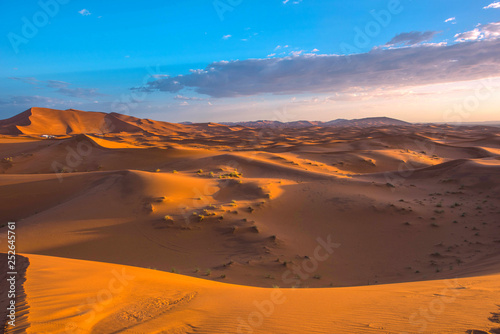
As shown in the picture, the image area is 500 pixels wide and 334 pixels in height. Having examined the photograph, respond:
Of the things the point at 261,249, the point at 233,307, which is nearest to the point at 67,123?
the point at 261,249

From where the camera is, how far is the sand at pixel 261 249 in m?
4.33

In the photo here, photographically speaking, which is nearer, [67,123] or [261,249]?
[261,249]

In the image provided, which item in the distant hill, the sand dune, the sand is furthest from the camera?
the distant hill

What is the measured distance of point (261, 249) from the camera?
10.1 meters

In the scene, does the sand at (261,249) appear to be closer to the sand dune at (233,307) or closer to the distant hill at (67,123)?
the sand dune at (233,307)

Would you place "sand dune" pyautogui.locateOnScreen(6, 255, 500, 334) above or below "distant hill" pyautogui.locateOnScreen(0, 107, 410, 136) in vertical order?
below

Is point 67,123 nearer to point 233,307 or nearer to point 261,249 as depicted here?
point 261,249

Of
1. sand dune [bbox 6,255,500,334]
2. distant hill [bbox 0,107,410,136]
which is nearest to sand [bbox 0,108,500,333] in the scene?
sand dune [bbox 6,255,500,334]

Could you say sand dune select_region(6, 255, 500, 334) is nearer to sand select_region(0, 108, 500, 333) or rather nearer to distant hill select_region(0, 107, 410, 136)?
sand select_region(0, 108, 500, 333)

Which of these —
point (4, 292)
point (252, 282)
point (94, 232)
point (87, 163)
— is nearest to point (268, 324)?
point (252, 282)

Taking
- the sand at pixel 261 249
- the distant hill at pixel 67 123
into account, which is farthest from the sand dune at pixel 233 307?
the distant hill at pixel 67 123

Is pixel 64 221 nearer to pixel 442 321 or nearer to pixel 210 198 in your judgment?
pixel 210 198

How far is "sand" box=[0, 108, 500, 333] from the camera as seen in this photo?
433cm

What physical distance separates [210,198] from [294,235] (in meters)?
5.51
